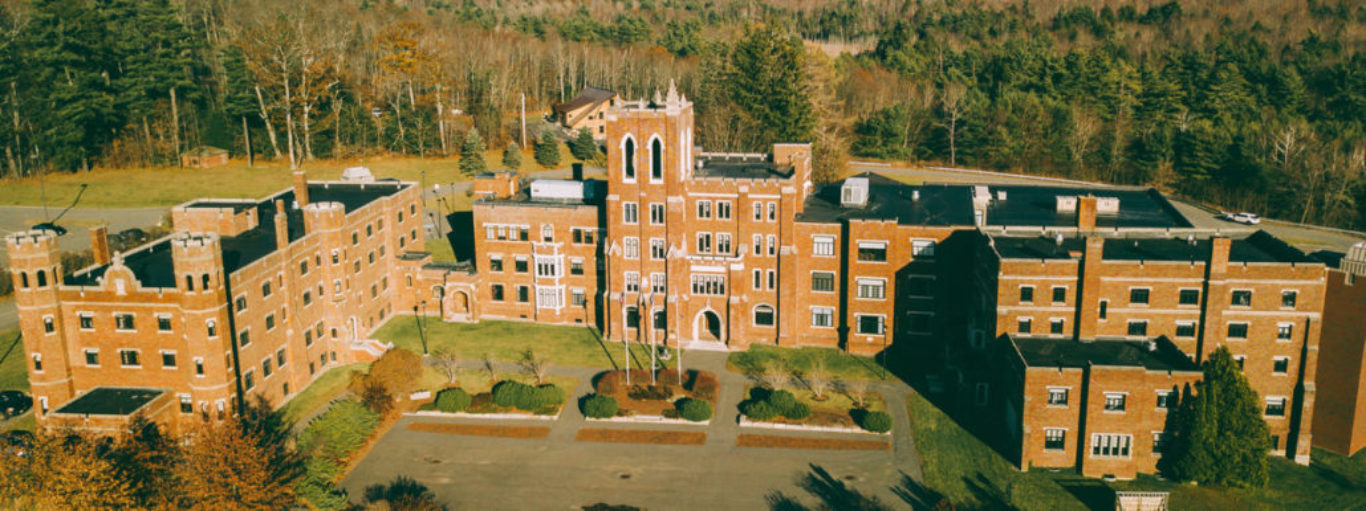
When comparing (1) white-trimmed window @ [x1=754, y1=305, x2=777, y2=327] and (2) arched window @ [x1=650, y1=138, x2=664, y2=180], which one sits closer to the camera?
(2) arched window @ [x1=650, y1=138, x2=664, y2=180]

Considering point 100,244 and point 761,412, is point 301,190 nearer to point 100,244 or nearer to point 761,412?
point 100,244

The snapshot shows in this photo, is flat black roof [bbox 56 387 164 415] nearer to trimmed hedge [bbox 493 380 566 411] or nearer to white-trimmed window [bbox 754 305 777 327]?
trimmed hedge [bbox 493 380 566 411]

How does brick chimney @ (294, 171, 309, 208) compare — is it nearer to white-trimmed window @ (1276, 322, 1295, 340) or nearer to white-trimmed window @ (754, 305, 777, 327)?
white-trimmed window @ (754, 305, 777, 327)

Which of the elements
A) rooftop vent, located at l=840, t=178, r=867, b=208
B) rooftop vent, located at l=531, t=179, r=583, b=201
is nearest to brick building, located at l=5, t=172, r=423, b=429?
rooftop vent, located at l=531, t=179, r=583, b=201

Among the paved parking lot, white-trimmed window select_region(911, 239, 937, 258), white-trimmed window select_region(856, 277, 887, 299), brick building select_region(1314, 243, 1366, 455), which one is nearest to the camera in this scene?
the paved parking lot

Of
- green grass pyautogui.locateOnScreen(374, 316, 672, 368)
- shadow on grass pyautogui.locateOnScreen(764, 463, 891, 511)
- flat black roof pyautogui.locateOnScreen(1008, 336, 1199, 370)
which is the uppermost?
flat black roof pyautogui.locateOnScreen(1008, 336, 1199, 370)

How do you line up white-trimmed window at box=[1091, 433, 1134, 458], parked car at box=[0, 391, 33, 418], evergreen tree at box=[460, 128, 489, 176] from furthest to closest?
evergreen tree at box=[460, 128, 489, 176] → parked car at box=[0, 391, 33, 418] → white-trimmed window at box=[1091, 433, 1134, 458]

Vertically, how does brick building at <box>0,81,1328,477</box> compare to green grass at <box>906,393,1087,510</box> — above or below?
above
